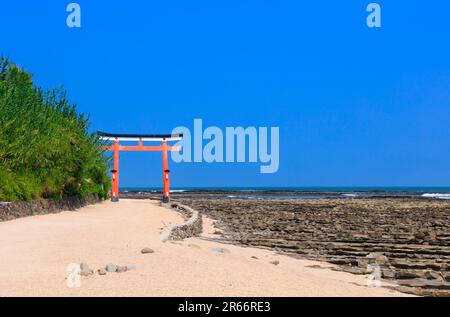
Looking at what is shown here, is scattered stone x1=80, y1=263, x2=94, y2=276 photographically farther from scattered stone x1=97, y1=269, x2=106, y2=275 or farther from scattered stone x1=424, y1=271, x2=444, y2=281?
scattered stone x1=424, y1=271, x2=444, y2=281

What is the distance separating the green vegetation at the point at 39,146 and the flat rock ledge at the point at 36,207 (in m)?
0.37

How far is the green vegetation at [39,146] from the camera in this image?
770 inches

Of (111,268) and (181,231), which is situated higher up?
(111,268)

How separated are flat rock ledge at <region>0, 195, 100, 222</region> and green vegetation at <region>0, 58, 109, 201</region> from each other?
366 millimetres

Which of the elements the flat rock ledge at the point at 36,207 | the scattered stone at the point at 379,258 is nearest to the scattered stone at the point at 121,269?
the scattered stone at the point at 379,258

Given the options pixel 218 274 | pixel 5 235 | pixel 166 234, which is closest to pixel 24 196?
pixel 5 235

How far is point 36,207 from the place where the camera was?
19.9 meters

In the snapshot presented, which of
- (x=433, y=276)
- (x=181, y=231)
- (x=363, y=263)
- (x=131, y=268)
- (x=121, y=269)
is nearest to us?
(x=121, y=269)

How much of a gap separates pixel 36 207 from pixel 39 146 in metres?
2.95

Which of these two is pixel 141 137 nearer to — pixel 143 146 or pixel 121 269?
pixel 143 146

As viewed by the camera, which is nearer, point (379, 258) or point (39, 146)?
point (379, 258)

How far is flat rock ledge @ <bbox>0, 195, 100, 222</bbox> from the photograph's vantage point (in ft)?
55.7

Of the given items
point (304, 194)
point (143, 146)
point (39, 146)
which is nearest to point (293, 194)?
point (304, 194)
